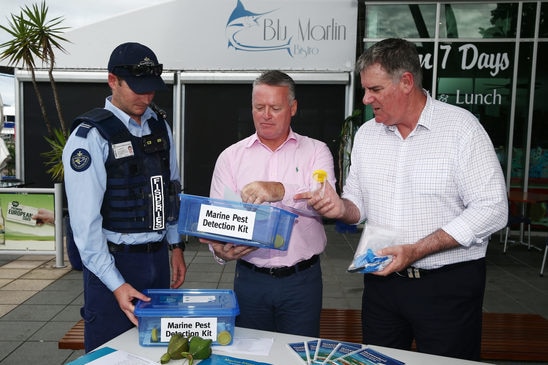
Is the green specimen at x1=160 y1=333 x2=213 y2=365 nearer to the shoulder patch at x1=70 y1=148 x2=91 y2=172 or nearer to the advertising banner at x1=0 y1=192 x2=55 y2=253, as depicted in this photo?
the shoulder patch at x1=70 y1=148 x2=91 y2=172

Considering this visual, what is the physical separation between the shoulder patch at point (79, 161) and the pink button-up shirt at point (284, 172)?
2.17 ft

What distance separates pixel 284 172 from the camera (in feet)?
8.32

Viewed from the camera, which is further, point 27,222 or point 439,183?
point 27,222

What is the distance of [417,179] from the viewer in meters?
2.15

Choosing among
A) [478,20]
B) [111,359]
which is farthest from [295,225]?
[478,20]

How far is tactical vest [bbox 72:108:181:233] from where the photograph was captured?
225cm

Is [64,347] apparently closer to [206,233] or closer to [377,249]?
[206,233]

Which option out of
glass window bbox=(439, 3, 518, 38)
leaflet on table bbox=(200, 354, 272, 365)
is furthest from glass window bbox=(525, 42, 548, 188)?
leaflet on table bbox=(200, 354, 272, 365)

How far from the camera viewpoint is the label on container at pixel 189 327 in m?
1.86

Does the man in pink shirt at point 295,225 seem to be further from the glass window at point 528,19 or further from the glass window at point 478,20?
the glass window at point 528,19

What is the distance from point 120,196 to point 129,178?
10 centimetres

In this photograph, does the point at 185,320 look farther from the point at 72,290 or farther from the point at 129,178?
the point at 72,290

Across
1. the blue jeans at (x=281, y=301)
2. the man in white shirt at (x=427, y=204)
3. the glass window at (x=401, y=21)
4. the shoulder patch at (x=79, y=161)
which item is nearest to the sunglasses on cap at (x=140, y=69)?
the shoulder patch at (x=79, y=161)

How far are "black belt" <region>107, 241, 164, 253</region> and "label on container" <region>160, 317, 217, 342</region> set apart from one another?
0.56 metres
